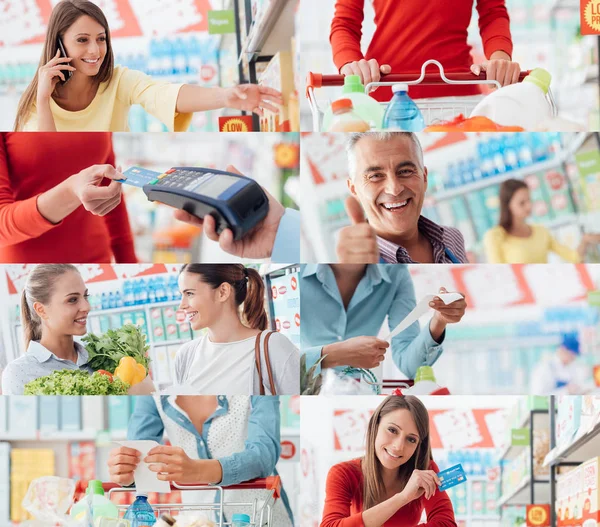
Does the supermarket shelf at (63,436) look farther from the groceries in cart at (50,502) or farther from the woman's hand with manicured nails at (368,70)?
Answer: the woman's hand with manicured nails at (368,70)

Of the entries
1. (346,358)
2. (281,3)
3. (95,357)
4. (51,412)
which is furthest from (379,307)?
(281,3)

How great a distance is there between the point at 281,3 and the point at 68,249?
1571 mm

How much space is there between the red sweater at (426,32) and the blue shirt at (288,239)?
2.32 feet

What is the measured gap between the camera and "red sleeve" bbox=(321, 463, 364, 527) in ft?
7.53

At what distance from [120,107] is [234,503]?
4.37 ft

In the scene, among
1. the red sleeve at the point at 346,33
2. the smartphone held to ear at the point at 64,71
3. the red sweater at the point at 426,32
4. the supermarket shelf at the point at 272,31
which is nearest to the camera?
the red sleeve at the point at 346,33

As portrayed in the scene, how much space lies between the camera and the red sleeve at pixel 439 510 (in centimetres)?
229

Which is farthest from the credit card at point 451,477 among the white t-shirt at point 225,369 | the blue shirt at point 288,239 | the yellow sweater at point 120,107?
the yellow sweater at point 120,107

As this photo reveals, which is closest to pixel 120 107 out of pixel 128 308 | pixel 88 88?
pixel 88 88

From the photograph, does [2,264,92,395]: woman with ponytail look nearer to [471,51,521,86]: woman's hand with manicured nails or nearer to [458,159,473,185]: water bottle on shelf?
[458,159,473,185]: water bottle on shelf

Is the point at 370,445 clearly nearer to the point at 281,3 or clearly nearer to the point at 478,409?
the point at 478,409

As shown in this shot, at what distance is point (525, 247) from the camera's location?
2135 mm

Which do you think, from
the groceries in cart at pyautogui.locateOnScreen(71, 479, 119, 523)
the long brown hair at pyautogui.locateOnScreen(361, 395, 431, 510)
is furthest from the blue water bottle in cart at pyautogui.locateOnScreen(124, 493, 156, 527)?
the long brown hair at pyautogui.locateOnScreen(361, 395, 431, 510)

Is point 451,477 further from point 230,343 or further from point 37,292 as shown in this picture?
point 37,292
